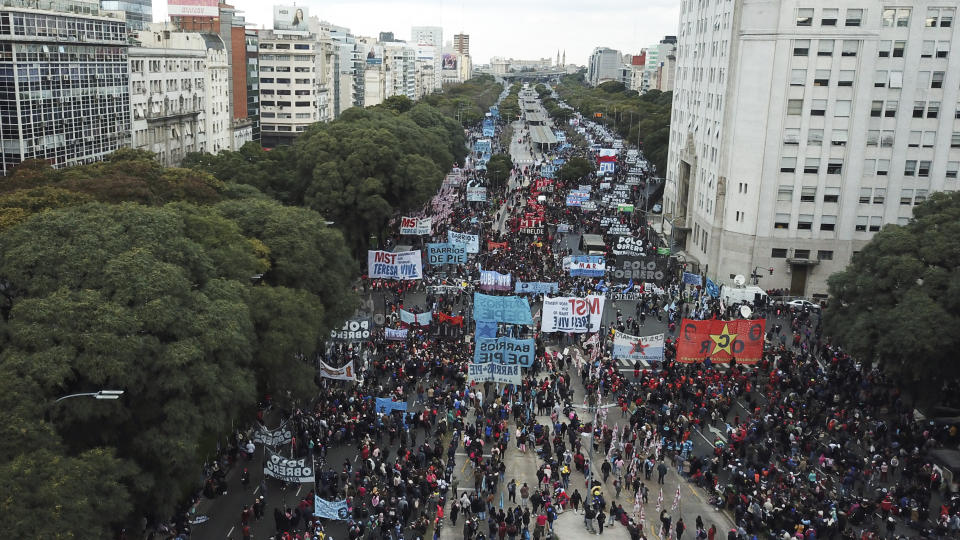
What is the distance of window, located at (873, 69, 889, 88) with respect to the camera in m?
56.5

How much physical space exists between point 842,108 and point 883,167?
5.06 meters

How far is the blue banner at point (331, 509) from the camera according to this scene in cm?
2595

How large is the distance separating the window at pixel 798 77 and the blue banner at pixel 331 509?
4550 centimetres

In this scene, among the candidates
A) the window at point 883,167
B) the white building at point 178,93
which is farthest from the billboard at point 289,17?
the window at point 883,167

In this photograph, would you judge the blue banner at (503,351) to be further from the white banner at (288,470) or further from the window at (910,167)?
the window at (910,167)

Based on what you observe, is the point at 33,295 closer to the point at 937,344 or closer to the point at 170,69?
the point at 937,344

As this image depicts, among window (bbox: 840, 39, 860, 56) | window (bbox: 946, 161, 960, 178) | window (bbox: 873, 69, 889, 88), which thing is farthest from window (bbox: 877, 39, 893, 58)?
window (bbox: 946, 161, 960, 178)

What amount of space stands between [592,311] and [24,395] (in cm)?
2479

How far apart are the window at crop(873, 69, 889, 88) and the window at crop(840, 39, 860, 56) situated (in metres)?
2.04

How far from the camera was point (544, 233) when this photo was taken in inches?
2830

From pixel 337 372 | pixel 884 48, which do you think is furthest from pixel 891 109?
pixel 337 372

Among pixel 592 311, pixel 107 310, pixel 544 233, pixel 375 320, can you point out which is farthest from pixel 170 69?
pixel 107 310

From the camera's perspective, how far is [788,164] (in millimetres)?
58969

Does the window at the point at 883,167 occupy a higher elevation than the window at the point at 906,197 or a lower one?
higher
